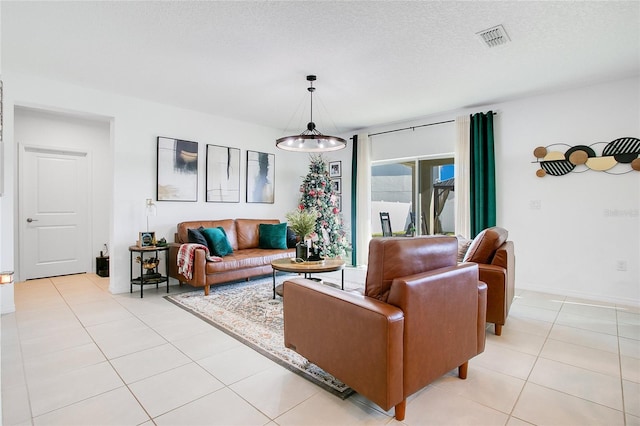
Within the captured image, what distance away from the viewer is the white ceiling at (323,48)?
243 cm

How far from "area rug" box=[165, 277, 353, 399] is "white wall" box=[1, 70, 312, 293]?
48.7 inches

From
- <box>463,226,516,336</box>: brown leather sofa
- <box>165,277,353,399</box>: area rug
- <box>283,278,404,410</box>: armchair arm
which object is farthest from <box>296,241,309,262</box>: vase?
<box>463,226,516,336</box>: brown leather sofa

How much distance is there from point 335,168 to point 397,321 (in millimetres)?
5324

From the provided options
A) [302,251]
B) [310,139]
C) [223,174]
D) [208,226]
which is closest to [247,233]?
[208,226]

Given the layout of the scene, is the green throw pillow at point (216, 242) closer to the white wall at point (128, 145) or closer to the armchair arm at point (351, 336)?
the white wall at point (128, 145)

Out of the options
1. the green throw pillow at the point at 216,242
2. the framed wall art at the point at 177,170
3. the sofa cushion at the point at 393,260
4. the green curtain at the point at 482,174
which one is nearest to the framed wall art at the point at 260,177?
the framed wall art at the point at 177,170

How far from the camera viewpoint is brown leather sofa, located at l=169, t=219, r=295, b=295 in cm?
403

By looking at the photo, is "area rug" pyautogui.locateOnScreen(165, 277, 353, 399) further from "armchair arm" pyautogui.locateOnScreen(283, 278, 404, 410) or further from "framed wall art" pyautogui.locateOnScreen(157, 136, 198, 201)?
"framed wall art" pyautogui.locateOnScreen(157, 136, 198, 201)

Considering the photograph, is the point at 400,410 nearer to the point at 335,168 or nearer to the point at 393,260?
the point at 393,260

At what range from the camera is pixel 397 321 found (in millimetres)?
1521

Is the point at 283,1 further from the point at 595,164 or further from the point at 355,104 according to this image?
the point at 595,164

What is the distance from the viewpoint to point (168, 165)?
4.77m

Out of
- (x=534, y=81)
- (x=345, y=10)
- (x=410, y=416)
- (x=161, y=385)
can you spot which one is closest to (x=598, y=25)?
(x=534, y=81)

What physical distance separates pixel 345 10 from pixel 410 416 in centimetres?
277
